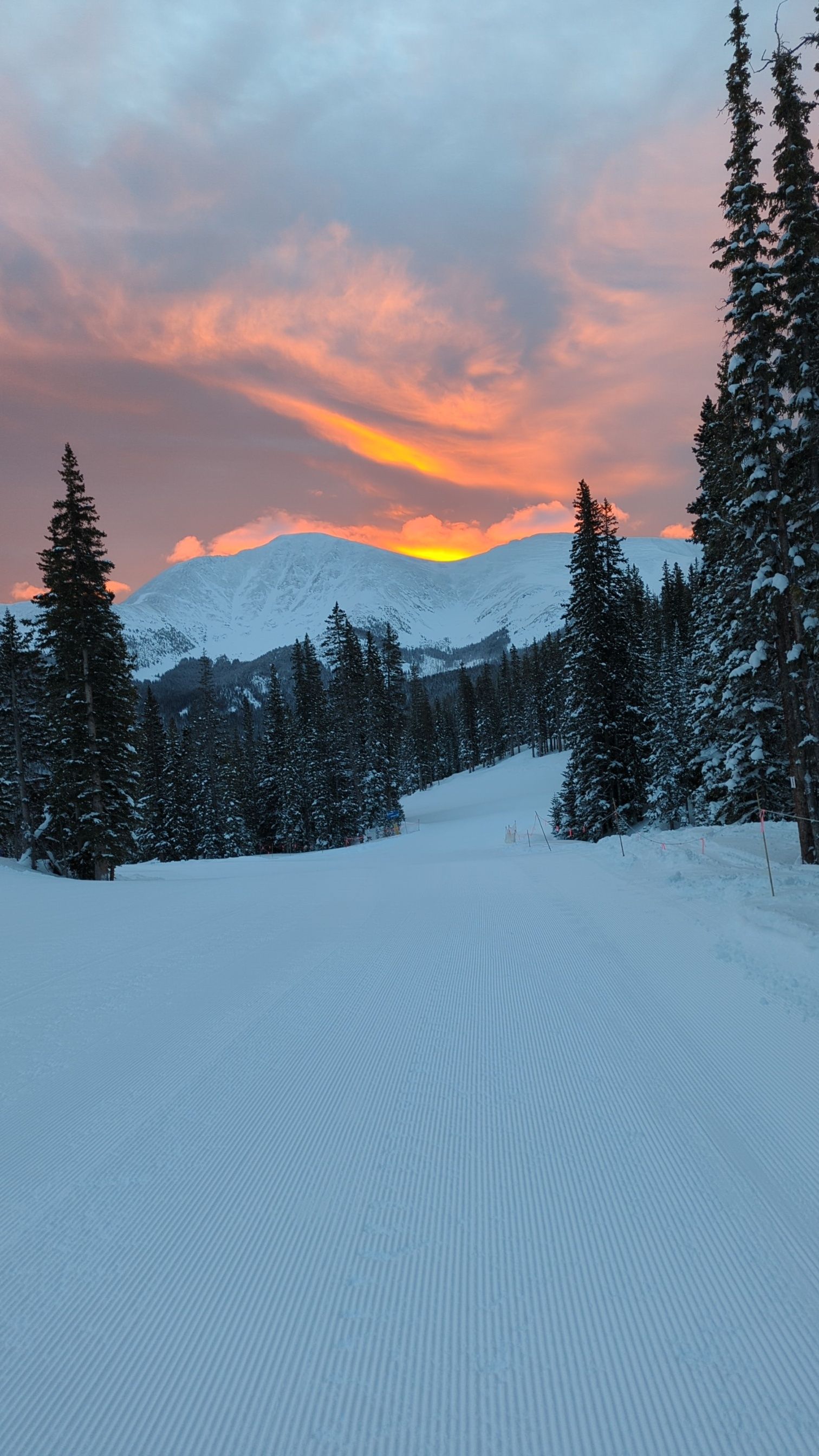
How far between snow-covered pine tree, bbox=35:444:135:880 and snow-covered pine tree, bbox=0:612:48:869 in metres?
6.87

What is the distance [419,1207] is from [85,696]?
21.9 metres

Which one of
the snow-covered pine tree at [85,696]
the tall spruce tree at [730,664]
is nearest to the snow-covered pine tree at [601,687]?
the tall spruce tree at [730,664]

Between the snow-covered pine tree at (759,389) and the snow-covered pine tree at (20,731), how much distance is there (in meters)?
26.8

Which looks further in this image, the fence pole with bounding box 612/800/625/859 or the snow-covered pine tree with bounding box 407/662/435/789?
the snow-covered pine tree with bounding box 407/662/435/789

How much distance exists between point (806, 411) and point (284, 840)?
4395cm

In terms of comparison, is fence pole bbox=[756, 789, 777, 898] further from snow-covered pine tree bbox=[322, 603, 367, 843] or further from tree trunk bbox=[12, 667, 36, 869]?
snow-covered pine tree bbox=[322, 603, 367, 843]

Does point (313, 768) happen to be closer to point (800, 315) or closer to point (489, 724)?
point (800, 315)

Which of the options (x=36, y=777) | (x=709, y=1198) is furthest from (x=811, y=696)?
(x=36, y=777)

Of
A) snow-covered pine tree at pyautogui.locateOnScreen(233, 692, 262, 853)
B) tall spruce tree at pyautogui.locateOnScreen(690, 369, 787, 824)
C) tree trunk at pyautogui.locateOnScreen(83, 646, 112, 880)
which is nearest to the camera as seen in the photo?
tall spruce tree at pyautogui.locateOnScreen(690, 369, 787, 824)

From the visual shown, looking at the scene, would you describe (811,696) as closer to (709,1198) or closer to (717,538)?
(717,538)

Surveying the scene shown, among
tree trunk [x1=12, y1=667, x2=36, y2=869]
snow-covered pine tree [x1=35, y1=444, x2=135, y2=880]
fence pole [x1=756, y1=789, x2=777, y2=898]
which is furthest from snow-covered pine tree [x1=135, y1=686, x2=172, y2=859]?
fence pole [x1=756, y1=789, x2=777, y2=898]

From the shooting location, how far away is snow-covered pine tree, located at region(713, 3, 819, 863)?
13.5m

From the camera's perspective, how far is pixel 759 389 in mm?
13844

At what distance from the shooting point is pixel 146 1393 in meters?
2.44
